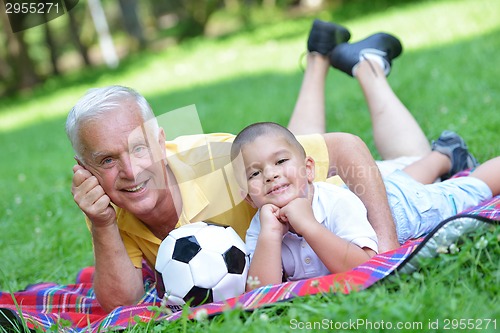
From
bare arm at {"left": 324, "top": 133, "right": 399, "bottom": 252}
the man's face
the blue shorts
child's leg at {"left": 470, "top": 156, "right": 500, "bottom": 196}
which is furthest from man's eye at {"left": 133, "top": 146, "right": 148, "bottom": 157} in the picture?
child's leg at {"left": 470, "top": 156, "right": 500, "bottom": 196}

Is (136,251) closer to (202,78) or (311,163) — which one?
(311,163)

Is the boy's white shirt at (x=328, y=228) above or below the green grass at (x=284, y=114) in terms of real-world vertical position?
above

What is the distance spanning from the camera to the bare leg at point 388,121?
14.1 feet

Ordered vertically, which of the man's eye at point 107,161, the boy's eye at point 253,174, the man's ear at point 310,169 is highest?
the man's eye at point 107,161

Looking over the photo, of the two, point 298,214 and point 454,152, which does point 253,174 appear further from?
point 454,152

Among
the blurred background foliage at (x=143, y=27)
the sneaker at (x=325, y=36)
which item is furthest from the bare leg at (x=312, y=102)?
the blurred background foliage at (x=143, y=27)

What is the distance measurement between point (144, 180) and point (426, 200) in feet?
4.93

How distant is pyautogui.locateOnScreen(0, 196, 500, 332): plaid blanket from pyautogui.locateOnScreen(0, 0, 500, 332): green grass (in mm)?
74

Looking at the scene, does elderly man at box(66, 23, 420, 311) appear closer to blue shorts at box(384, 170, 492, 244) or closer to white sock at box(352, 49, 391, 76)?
blue shorts at box(384, 170, 492, 244)

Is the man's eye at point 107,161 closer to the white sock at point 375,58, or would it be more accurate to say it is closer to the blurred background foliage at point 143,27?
the white sock at point 375,58

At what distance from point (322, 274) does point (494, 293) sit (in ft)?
2.66

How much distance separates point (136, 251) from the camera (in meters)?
3.33

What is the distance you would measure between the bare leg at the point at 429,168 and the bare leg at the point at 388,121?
0.19 meters

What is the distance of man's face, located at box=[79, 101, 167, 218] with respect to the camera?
9.49 feet
